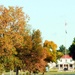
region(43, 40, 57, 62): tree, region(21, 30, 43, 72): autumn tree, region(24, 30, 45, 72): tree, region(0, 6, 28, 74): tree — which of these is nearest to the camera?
region(0, 6, 28, 74): tree

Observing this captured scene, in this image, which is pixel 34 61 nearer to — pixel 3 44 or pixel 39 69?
pixel 39 69

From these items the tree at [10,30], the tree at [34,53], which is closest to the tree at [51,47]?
the tree at [34,53]

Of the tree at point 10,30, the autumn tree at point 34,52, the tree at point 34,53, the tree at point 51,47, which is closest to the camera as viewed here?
the tree at point 10,30

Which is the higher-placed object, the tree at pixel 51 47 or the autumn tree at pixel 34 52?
the tree at pixel 51 47

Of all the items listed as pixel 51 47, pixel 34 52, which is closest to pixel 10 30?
pixel 34 52

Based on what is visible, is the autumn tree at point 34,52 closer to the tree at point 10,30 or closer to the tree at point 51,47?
the tree at point 10,30

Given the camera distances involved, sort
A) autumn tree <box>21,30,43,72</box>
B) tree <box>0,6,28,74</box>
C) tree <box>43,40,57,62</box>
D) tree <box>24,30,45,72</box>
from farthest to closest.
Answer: tree <box>43,40,57,62</box>
tree <box>24,30,45,72</box>
autumn tree <box>21,30,43,72</box>
tree <box>0,6,28,74</box>

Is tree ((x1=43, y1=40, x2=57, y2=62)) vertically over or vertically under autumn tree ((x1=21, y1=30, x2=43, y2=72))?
over

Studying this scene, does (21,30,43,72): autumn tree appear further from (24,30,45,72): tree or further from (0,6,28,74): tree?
(0,6,28,74): tree

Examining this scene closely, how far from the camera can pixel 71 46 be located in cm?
11944

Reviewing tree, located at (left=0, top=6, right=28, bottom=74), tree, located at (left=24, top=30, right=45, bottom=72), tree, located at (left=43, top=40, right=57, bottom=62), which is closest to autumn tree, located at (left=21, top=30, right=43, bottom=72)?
tree, located at (left=24, top=30, right=45, bottom=72)

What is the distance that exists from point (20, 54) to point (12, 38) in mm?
11506

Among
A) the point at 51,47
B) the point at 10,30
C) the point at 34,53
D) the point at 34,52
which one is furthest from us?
the point at 51,47

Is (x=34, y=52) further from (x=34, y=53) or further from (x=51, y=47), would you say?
(x=51, y=47)
